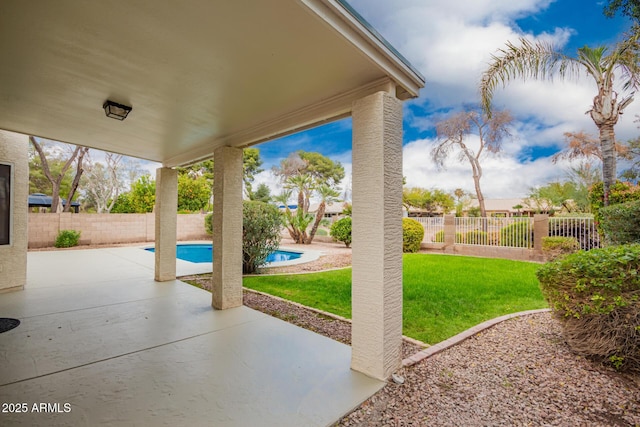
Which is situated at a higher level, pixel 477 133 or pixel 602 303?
pixel 477 133

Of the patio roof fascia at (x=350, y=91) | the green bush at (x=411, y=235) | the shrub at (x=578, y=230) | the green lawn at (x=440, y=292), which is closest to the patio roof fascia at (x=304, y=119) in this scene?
the patio roof fascia at (x=350, y=91)

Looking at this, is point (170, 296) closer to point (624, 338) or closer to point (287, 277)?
point (287, 277)

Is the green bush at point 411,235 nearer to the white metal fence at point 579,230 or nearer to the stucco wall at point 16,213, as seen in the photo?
the white metal fence at point 579,230

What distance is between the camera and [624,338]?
2924mm

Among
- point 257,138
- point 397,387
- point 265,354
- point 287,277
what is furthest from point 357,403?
point 287,277

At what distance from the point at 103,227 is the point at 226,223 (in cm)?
1456

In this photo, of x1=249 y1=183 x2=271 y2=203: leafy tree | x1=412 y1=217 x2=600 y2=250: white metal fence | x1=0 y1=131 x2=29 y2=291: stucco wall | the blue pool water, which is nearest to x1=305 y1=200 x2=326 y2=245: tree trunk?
the blue pool water

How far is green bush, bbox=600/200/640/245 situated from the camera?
19.8 feet

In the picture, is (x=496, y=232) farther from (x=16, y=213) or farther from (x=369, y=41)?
(x=16, y=213)

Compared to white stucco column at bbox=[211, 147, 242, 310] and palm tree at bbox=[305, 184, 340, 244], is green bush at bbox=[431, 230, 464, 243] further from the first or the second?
white stucco column at bbox=[211, 147, 242, 310]

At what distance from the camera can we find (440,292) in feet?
20.6

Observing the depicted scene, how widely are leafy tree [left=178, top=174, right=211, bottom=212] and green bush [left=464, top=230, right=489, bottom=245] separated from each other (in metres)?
18.9

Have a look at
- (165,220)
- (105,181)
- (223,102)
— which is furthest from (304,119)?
(105,181)

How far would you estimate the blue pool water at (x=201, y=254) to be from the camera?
512 inches
